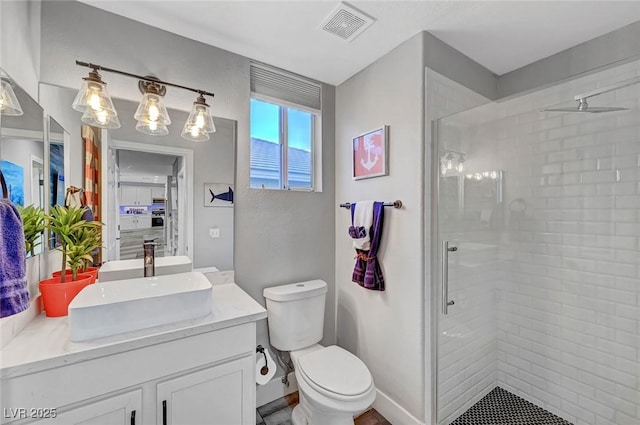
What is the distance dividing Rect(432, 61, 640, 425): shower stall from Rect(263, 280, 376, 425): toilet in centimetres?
55

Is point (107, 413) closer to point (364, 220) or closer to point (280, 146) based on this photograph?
point (364, 220)

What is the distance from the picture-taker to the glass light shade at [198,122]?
1.60m

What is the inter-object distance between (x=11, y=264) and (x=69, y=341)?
0.32 meters

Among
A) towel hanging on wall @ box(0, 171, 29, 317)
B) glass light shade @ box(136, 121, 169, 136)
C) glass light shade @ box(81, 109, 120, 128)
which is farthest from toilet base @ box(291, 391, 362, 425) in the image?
glass light shade @ box(81, 109, 120, 128)

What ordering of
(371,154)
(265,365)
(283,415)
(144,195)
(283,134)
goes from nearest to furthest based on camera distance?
(144,195) → (265,365) → (283,415) → (371,154) → (283,134)

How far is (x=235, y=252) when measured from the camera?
1.82m

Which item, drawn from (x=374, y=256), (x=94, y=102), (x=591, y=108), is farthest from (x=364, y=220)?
(x=94, y=102)

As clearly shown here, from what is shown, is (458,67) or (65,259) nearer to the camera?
(65,259)

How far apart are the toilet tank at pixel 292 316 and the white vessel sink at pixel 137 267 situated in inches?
21.6

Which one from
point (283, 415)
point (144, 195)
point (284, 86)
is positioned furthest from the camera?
point (284, 86)

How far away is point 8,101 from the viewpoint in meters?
1.00

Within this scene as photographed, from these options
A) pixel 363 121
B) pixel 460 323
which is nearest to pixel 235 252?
pixel 363 121

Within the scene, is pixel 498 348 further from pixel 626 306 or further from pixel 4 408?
pixel 4 408

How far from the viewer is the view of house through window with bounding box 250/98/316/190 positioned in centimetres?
208
